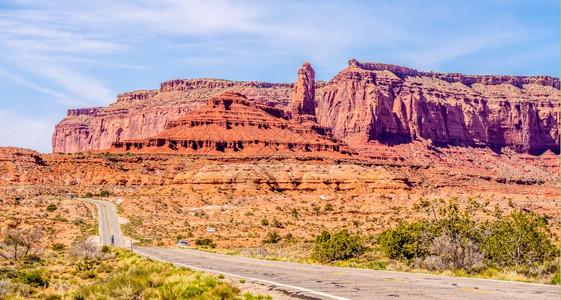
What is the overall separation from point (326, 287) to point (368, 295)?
2126mm

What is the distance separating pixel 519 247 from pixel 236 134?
121 meters

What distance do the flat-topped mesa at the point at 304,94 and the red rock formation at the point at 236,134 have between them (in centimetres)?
1788

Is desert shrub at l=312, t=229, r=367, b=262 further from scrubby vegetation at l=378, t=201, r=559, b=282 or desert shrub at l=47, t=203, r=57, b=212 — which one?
desert shrub at l=47, t=203, r=57, b=212

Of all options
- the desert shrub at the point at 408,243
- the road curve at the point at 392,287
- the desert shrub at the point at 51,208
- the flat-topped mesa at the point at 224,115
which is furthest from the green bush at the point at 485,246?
the flat-topped mesa at the point at 224,115

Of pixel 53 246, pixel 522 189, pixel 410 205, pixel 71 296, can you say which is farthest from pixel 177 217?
pixel 522 189

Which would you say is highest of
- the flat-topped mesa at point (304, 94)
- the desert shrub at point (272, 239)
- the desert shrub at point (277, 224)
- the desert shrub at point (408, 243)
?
the flat-topped mesa at point (304, 94)

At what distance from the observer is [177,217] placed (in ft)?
231

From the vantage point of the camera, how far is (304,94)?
185625 millimetres

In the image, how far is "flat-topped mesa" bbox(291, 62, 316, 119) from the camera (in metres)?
184

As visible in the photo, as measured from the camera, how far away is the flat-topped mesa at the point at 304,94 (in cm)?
18412

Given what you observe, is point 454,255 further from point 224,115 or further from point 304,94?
point 304,94

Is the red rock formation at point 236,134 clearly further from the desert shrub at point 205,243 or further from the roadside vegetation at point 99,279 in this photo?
the roadside vegetation at point 99,279

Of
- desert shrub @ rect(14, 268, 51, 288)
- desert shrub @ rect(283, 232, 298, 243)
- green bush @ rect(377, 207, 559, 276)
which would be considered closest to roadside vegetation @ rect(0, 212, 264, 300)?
desert shrub @ rect(14, 268, 51, 288)

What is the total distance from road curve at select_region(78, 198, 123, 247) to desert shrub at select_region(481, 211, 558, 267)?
30607mm
